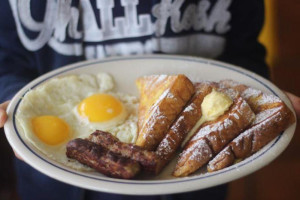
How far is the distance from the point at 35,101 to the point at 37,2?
15.3 inches

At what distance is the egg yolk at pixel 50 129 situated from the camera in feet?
3.69

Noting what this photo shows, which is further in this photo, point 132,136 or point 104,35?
point 104,35

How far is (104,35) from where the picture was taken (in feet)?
4.83

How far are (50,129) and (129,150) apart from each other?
0.27m

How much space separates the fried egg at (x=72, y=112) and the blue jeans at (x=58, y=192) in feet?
0.89

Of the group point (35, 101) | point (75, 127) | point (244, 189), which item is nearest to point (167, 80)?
point (75, 127)

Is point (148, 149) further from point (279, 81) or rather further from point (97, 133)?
point (279, 81)

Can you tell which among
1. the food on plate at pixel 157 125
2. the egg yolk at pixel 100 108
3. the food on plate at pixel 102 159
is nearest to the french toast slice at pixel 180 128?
the food on plate at pixel 157 125

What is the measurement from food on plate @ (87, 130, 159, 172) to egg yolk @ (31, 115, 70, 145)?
0.12 metres

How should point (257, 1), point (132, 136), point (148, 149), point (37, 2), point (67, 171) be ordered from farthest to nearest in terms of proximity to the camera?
point (257, 1), point (37, 2), point (132, 136), point (148, 149), point (67, 171)

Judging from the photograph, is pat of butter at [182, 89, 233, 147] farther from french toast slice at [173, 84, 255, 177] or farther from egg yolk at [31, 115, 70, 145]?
egg yolk at [31, 115, 70, 145]

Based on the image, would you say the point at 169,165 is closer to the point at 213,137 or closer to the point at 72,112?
the point at 213,137

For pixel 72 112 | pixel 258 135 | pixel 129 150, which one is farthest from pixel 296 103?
pixel 72 112

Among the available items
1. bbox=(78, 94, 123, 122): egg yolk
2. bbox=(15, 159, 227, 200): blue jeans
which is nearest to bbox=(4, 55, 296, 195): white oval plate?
bbox=(78, 94, 123, 122): egg yolk
